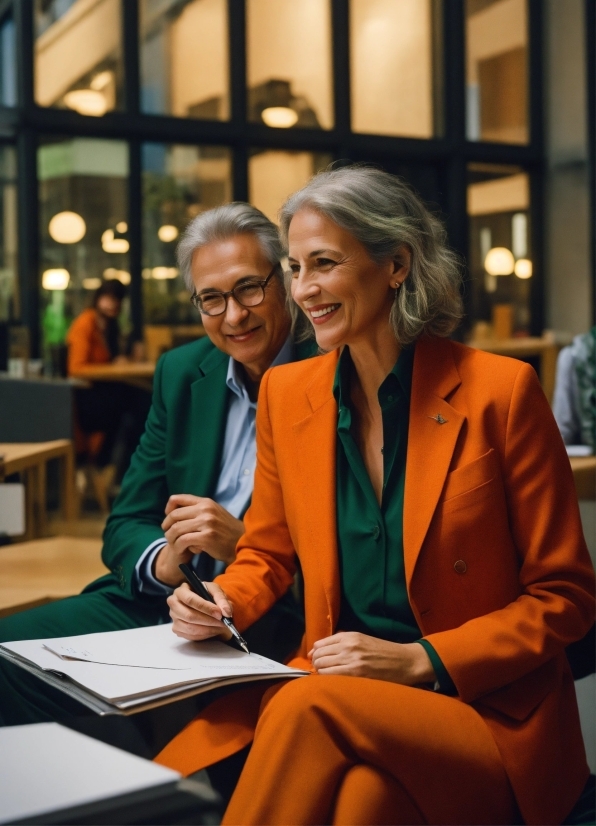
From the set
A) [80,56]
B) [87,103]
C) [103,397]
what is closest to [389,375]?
[103,397]

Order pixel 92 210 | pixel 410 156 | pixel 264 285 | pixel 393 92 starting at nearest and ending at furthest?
pixel 264 285
pixel 410 156
pixel 393 92
pixel 92 210

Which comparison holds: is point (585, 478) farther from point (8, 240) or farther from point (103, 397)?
point (8, 240)

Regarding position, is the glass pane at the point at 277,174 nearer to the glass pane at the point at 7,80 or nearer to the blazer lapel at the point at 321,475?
the blazer lapel at the point at 321,475

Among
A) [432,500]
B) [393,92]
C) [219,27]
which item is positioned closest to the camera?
[432,500]

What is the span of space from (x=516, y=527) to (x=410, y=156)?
1.13 meters

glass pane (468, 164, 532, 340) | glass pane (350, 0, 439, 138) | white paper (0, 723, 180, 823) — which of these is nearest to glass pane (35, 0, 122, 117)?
glass pane (350, 0, 439, 138)

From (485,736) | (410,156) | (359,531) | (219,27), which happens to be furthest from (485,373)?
(219,27)

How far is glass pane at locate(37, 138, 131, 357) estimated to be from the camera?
16.3ft

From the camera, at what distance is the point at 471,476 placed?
144 cm

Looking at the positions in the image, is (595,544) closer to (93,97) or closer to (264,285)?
(264,285)

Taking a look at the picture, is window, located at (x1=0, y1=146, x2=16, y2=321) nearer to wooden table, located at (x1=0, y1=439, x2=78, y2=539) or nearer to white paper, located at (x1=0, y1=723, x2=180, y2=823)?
wooden table, located at (x1=0, y1=439, x2=78, y2=539)

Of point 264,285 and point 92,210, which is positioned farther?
point 92,210

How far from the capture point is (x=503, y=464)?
1.44m

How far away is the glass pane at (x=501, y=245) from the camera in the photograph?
273cm
